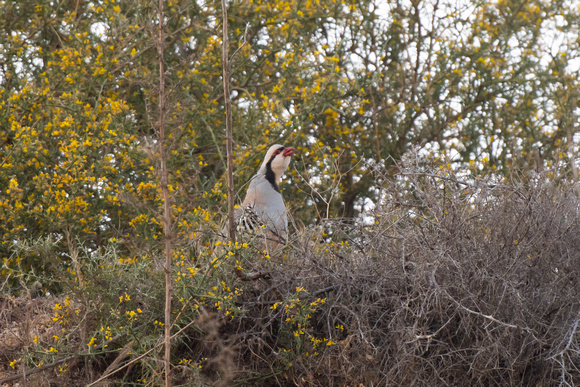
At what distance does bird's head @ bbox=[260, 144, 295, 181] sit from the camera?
17.5ft

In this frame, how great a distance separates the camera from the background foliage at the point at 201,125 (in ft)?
12.0

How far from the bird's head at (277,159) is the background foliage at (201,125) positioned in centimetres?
31

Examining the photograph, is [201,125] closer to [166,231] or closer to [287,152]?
[287,152]

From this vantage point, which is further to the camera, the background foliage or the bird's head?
the bird's head

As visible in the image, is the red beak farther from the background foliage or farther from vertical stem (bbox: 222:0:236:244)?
vertical stem (bbox: 222:0:236:244)

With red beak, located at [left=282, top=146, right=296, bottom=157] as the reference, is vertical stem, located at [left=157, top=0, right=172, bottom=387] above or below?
below

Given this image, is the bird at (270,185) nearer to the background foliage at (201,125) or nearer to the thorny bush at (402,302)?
the background foliage at (201,125)

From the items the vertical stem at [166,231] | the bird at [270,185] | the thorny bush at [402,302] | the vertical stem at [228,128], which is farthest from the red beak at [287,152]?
the vertical stem at [166,231]

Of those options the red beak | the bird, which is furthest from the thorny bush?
the red beak

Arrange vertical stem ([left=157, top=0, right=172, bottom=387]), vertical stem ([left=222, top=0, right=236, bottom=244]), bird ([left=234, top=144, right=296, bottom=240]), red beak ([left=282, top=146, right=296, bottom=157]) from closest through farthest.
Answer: vertical stem ([left=157, top=0, right=172, bottom=387])
vertical stem ([left=222, top=0, right=236, bottom=244])
bird ([left=234, top=144, right=296, bottom=240])
red beak ([left=282, top=146, right=296, bottom=157])

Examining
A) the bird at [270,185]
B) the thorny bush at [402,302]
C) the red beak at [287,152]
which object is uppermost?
the red beak at [287,152]

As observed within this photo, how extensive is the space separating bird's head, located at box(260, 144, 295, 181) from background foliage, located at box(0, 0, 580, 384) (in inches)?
12.3

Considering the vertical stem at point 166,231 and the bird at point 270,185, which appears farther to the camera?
the bird at point 270,185

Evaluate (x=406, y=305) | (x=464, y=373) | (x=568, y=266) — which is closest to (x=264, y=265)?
(x=406, y=305)
